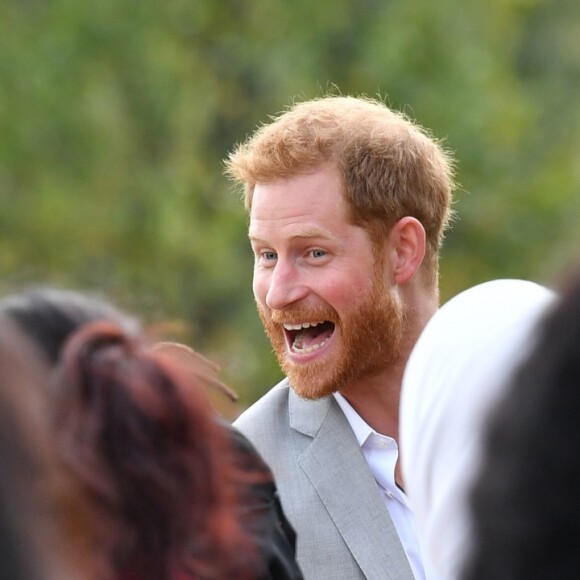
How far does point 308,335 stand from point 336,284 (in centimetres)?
17

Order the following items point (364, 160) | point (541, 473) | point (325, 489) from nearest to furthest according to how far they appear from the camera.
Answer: point (541, 473), point (325, 489), point (364, 160)

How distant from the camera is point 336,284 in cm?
382

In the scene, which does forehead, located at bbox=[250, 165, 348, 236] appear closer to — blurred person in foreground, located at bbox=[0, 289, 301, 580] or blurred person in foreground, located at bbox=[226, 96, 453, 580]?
blurred person in foreground, located at bbox=[226, 96, 453, 580]

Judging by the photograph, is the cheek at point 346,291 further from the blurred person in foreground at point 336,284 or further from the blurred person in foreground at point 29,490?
the blurred person in foreground at point 29,490

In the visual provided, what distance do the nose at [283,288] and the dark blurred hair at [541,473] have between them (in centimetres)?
227

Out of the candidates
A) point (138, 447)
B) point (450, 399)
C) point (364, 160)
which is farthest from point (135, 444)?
point (364, 160)

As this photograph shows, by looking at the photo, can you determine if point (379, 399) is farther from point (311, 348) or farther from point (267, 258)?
point (267, 258)

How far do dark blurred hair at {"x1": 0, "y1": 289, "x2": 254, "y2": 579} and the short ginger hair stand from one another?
67.1 inches

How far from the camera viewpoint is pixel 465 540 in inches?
65.1

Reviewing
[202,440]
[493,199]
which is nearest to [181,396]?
[202,440]

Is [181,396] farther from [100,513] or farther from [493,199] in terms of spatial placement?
[493,199]

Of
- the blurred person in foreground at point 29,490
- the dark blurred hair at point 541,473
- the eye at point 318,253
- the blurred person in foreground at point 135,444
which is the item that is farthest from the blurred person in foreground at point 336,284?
the dark blurred hair at point 541,473

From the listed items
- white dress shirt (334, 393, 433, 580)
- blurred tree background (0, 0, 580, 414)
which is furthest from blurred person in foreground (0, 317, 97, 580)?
blurred tree background (0, 0, 580, 414)

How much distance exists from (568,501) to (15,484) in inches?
23.3
